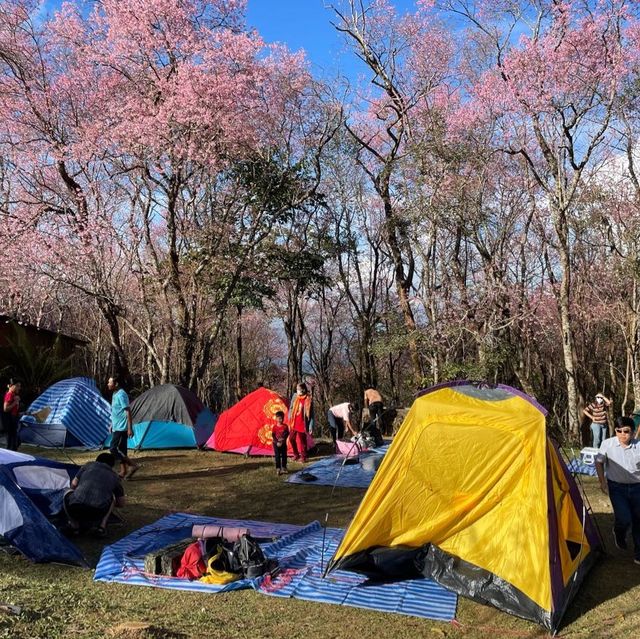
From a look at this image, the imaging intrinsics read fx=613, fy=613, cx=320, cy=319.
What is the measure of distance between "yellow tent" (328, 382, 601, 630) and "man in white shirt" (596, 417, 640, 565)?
1.15ft

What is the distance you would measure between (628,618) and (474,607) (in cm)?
116

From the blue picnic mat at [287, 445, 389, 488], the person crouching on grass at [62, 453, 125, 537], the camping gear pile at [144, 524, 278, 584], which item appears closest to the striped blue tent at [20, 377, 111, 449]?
the blue picnic mat at [287, 445, 389, 488]

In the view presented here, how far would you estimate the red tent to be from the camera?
12.3m

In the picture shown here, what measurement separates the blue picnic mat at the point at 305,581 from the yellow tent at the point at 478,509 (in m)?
0.19

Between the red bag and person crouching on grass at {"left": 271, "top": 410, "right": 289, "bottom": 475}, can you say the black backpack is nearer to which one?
the red bag

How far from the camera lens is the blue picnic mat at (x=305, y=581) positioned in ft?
16.6

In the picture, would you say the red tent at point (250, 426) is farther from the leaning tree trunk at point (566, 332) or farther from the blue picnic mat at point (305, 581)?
the leaning tree trunk at point (566, 332)

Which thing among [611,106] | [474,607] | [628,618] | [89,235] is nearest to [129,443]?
[89,235]

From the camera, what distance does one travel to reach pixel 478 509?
551 cm

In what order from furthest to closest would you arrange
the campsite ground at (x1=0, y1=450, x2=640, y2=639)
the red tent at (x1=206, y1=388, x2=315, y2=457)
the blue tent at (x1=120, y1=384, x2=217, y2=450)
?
the blue tent at (x1=120, y1=384, x2=217, y2=450)
the red tent at (x1=206, y1=388, x2=315, y2=457)
the campsite ground at (x1=0, y1=450, x2=640, y2=639)

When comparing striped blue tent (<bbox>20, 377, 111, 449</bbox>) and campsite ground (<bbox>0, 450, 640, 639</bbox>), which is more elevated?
striped blue tent (<bbox>20, 377, 111, 449</bbox>)

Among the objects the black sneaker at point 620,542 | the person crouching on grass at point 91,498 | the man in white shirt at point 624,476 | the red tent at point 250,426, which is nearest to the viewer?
the man in white shirt at point 624,476

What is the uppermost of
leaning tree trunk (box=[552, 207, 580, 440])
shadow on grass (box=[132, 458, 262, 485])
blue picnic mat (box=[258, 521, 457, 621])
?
leaning tree trunk (box=[552, 207, 580, 440])

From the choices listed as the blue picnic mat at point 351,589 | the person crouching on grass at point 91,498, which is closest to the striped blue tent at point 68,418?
the person crouching on grass at point 91,498
